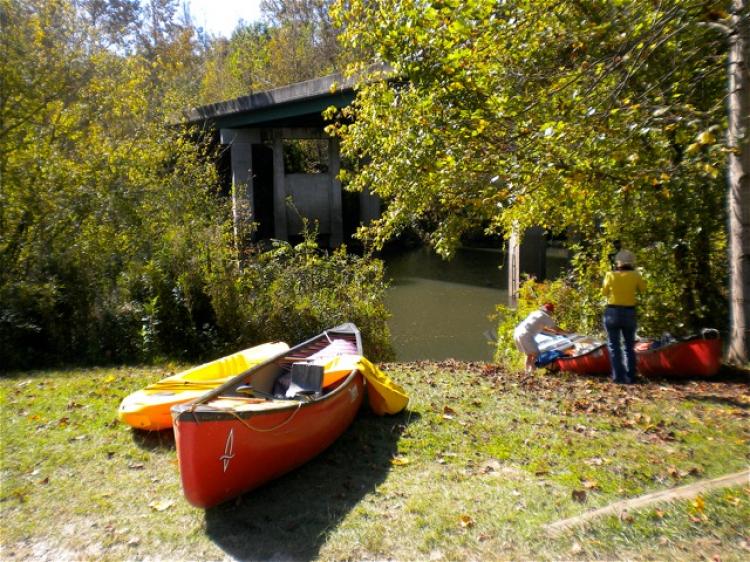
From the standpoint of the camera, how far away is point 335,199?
36188 mm

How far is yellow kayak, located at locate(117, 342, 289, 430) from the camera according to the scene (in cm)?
642

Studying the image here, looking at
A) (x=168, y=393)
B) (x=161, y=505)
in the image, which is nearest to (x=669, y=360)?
(x=168, y=393)

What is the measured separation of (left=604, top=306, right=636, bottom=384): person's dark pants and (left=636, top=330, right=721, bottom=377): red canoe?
0.53 m

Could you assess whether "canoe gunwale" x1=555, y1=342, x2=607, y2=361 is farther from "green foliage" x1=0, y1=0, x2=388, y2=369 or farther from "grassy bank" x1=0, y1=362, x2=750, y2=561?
"green foliage" x1=0, y1=0, x2=388, y2=369

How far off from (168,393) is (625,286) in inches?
223

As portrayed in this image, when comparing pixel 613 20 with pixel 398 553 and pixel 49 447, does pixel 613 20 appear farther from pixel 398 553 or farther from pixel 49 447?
pixel 49 447

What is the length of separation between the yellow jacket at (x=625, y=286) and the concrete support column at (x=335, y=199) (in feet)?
90.8

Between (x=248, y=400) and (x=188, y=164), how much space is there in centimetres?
1039

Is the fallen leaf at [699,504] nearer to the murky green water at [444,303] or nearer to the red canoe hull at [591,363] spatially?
the red canoe hull at [591,363]

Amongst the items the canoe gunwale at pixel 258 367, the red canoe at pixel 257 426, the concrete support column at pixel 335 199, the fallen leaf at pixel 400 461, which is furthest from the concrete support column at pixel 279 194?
the fallen leaf at pixel 400 461

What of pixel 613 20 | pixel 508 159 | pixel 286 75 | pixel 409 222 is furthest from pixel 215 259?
pixel 286 75

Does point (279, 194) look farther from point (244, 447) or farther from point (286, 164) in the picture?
point (244, 447)

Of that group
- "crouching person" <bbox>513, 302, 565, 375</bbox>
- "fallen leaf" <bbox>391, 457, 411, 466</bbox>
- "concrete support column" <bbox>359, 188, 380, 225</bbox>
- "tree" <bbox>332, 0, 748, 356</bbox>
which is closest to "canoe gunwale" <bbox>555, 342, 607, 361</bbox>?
"crouching person" <bbox>513, 302, 565, 375</bbox>

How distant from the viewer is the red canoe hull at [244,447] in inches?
191
